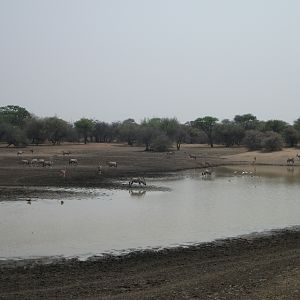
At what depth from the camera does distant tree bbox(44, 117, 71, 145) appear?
104 metres

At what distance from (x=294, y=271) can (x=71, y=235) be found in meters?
10.7

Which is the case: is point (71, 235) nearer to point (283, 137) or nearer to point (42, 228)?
point (42, 228)

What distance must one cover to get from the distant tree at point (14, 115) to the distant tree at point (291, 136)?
Result: 2509 inches

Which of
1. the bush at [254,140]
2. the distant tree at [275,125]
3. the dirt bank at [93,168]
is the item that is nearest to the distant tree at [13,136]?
the dirt bank at [93,168]

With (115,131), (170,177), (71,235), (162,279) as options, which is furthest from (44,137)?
(162,279)

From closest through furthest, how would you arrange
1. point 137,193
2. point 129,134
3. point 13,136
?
point 137,193 → point 13,136 → point 129,134

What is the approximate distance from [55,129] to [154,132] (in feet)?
68.1

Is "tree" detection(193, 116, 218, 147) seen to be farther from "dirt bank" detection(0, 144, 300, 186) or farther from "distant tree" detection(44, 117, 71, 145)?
"dirt bank" detection(0, 144, 300, 186)

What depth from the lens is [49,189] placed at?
39.0 metres

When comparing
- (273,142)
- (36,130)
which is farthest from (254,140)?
(36,130)

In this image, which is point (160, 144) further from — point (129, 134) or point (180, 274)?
point (180, 274)

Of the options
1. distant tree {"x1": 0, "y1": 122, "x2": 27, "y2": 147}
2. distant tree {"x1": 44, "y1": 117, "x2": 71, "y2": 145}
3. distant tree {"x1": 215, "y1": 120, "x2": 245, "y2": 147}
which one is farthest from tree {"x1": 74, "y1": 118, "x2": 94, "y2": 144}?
distant tree {"x1": 215, "y1": 120, "x2": 245, "y2": 147}

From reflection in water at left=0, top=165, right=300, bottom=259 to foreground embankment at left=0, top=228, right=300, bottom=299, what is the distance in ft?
6.60

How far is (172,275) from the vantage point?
51.4 feet
